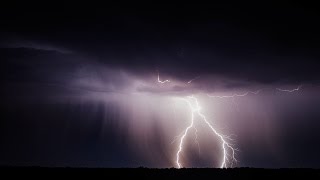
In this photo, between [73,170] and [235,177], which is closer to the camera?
[235,177]

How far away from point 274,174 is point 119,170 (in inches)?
190

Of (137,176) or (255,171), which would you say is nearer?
(137,176)

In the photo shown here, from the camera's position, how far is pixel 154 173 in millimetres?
12703

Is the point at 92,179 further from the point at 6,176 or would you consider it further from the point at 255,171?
the point at 255,171

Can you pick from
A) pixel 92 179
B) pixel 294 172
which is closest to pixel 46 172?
pixel 92 179

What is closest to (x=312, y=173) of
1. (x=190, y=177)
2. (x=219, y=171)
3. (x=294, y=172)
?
(x=294, y=172)

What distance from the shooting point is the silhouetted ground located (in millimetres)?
11977

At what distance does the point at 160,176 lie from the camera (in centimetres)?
1220

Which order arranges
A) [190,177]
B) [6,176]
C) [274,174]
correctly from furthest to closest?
1. [274,174]
2. [190,177]
3. [6,176]

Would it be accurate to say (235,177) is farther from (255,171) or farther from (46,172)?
(46,172)

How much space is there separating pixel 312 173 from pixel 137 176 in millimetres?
5378

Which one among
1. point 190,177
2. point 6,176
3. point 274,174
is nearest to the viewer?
point 6,176

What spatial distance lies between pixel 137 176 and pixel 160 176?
68 cm

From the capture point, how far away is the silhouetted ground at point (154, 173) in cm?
1198
